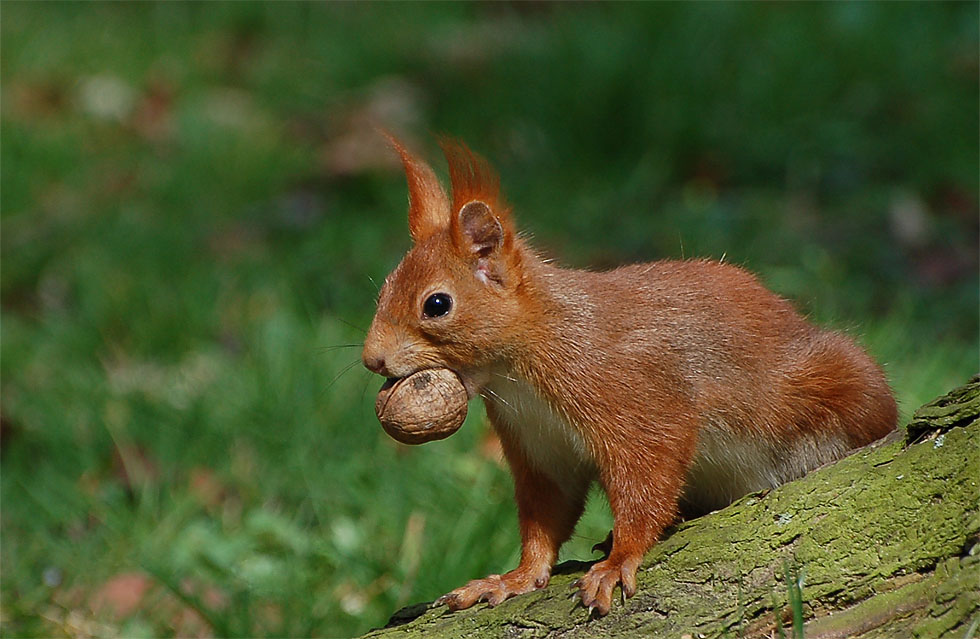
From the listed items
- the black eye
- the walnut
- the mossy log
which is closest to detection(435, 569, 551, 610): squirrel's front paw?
the mossy log

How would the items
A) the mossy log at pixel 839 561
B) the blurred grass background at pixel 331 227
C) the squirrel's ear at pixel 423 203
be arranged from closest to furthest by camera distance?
the mossy log at pixel 839 561 < the squirrel's ear at pixel 423 203 < the blurred grass background at pixel 331 227

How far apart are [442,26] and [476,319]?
4.28m

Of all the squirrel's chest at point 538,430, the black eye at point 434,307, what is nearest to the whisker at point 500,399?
the squirrel's chest at point 538,430

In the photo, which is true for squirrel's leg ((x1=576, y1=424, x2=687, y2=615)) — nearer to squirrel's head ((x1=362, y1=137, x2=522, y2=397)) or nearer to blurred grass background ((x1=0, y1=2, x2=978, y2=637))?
squirrel's head ((x1=362, y1=137, x2=522, y2=397))

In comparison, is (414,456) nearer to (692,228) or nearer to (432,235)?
(432,235)

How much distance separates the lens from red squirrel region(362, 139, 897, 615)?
2043 mm

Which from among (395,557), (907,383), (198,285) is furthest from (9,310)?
(907,383)

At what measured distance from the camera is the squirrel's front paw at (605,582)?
1.82 m


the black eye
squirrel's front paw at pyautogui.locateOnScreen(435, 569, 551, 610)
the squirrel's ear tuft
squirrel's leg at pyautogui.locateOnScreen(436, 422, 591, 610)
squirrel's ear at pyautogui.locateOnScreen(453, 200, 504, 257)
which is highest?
the squirrel's ear tuft

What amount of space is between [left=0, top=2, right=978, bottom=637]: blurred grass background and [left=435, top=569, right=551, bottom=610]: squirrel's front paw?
52 cm

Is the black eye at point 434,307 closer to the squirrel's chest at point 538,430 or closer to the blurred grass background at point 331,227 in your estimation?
the squirrel's chest at point 538,430

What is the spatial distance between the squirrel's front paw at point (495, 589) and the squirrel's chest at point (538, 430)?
0.20 metres

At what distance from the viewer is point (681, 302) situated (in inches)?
84.4

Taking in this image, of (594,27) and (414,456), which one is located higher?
(594,27)
